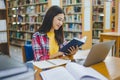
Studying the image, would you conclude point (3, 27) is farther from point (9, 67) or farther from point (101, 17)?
point (101, 17)

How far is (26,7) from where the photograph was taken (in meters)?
6.50

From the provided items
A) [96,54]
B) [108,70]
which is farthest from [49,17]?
[108,70]

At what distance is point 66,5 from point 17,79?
5.58 meters

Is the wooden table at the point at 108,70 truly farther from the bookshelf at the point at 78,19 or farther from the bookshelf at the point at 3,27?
the bookshelf at the point at 78,19

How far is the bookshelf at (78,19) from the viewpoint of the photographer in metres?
5.54

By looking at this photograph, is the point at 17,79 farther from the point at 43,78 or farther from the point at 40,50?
the point at 40,50

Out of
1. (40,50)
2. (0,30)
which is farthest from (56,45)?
(0,30)

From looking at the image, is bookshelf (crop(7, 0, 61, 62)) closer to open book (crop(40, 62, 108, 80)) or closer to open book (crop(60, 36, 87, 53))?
open book (crop(60, 36, 87, 53))

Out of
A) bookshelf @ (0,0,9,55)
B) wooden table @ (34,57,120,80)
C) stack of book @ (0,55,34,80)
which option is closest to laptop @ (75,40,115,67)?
wooden table @ (34,57,120,80)

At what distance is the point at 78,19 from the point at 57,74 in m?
4.95

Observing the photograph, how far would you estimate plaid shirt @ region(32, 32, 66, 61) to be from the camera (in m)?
2.01

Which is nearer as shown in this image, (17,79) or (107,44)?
(17,79)

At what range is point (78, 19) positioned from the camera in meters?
5.75

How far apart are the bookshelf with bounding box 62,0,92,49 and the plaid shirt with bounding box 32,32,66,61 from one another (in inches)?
141
